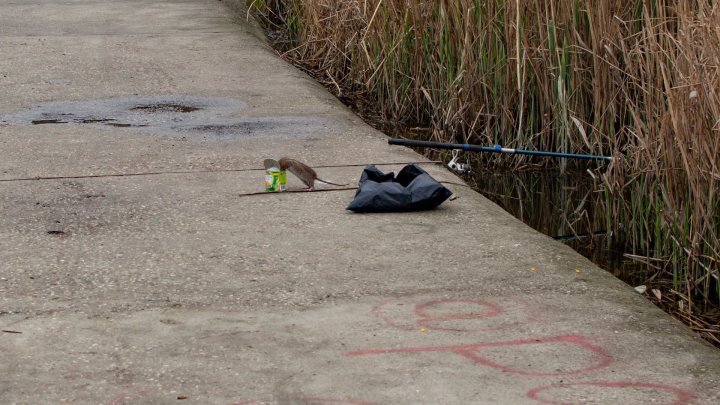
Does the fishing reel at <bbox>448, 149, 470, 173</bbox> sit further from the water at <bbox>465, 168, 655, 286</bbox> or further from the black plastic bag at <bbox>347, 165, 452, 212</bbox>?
the black plastic bag at <bbox>347, 165, 452, 212</bbox>

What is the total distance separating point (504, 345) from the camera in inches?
130

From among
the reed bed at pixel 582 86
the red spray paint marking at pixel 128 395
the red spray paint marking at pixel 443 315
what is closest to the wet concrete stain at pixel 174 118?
the reed bed at pixel 582 86

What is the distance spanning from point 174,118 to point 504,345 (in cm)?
376

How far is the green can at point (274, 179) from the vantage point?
4938 mm

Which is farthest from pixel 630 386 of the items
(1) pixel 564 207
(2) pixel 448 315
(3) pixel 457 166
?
(3) pixel 457 166

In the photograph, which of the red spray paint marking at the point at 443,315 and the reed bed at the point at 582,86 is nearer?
the red spray paint marking at the point at 443,315

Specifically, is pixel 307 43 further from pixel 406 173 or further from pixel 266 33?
pixel 406 173

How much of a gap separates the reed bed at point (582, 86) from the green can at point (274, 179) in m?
1.48

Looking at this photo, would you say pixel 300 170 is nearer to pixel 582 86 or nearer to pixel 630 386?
pixel 582 86

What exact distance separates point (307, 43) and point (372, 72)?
4.69 feet

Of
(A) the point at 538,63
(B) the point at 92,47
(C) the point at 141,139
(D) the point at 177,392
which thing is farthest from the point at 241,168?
(B) the point at 92,47

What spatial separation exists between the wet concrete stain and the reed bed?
38.9 inches

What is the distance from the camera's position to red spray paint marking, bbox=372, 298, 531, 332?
3426 mm

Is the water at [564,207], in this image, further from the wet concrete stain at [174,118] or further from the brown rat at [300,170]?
the brown rat at [300,170]
